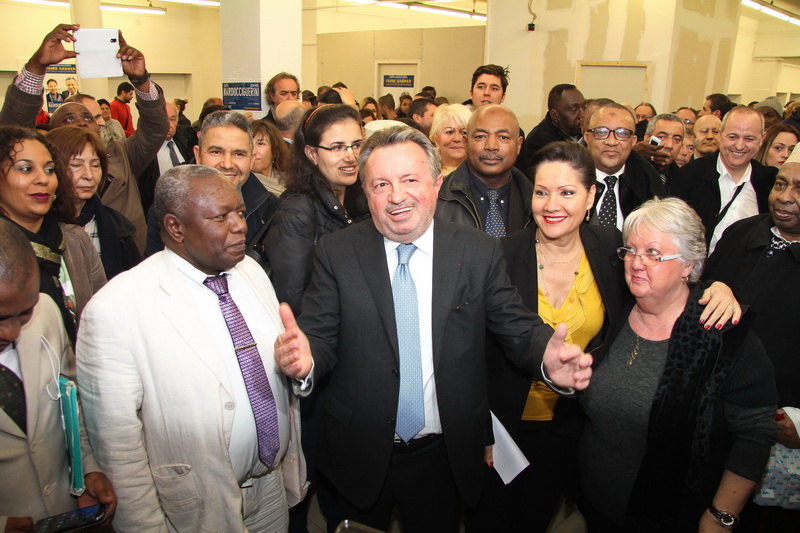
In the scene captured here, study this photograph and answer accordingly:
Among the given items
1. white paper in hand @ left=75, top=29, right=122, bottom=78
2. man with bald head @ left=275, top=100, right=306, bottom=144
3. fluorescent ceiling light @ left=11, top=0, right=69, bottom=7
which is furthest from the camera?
fluorescent ceiling light @ left=11, top=0, right=69, bottom=7

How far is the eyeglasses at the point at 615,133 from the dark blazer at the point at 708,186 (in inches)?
34.8

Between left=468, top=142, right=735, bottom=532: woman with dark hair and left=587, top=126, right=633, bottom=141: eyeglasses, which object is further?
left=587, top=126, right=633, bottom=141: eyeglasses

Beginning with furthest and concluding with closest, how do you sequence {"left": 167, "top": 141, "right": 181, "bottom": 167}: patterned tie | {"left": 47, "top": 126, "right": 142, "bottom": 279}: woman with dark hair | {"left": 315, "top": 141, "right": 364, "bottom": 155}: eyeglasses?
{"left": 167, "top": 141, "right": 181, "bottom": 167}: patterned tie < {"left": 47, "top": 126, "right": 142, "bottom": 279}: woman with dark hair < {"left": 315, "top": 141, "right": 364, "bottom": 155}: eyeglasses

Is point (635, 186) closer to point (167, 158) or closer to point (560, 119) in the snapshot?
point (560, 119)

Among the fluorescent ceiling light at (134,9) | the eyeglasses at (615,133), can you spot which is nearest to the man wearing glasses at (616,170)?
the eyeglasses at (615,133)

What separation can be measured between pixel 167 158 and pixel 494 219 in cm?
286

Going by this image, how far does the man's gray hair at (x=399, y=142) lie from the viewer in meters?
1.91

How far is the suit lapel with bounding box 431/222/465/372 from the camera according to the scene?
188cm

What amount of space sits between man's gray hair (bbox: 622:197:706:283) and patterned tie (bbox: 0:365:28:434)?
218 cm

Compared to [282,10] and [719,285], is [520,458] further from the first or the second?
[282,10]

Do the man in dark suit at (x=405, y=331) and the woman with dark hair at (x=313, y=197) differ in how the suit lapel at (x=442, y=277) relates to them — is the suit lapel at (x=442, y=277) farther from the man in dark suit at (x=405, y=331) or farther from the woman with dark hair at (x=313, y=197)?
the woman with dark hair at (x=313, y=197)

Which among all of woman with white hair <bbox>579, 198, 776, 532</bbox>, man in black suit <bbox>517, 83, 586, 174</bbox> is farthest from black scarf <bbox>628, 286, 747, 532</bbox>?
man in black suit <bbox>517, 83, 586, 174</bbox>

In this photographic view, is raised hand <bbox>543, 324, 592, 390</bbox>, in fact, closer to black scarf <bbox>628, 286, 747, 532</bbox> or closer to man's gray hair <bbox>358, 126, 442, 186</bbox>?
black scarf <bbox>628, 286, 747, 532</bbox>

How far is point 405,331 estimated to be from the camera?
1906 millimetres
